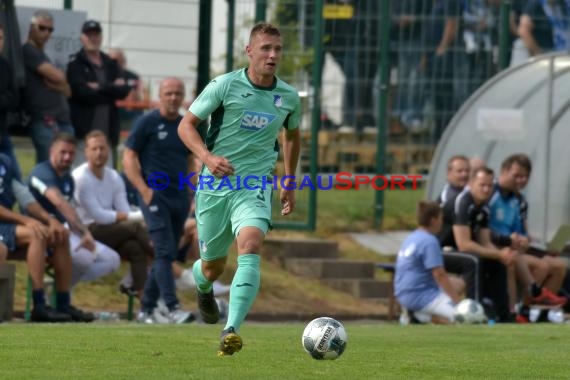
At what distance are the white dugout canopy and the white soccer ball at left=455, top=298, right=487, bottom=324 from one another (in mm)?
3657

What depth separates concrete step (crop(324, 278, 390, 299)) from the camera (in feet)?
68.2

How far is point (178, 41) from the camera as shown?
793 inches

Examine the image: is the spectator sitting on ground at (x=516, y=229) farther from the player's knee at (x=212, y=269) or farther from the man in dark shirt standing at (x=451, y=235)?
the player's knee at (x=212, y=269)

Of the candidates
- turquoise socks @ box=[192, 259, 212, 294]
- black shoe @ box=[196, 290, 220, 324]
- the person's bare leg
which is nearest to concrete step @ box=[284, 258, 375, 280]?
the person's bare leg

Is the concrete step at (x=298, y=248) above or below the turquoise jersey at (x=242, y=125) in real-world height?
below

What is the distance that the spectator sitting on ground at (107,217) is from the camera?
16.8m

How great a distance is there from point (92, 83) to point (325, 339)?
8.56 metres

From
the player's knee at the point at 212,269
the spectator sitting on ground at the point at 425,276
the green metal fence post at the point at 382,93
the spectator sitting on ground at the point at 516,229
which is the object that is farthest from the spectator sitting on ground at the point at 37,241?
the green metal fence post at the point at 382,93

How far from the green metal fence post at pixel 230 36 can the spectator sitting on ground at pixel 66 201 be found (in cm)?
607

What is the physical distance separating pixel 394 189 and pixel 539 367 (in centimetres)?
1367

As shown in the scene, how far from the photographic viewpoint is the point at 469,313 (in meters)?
16.2

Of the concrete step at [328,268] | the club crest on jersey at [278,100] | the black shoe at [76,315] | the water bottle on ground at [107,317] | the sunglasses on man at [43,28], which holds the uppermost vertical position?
the sunglasses on man at [43,28]

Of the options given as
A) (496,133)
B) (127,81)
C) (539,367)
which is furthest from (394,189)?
(539,367)

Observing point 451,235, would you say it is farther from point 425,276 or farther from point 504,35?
point 504,35
